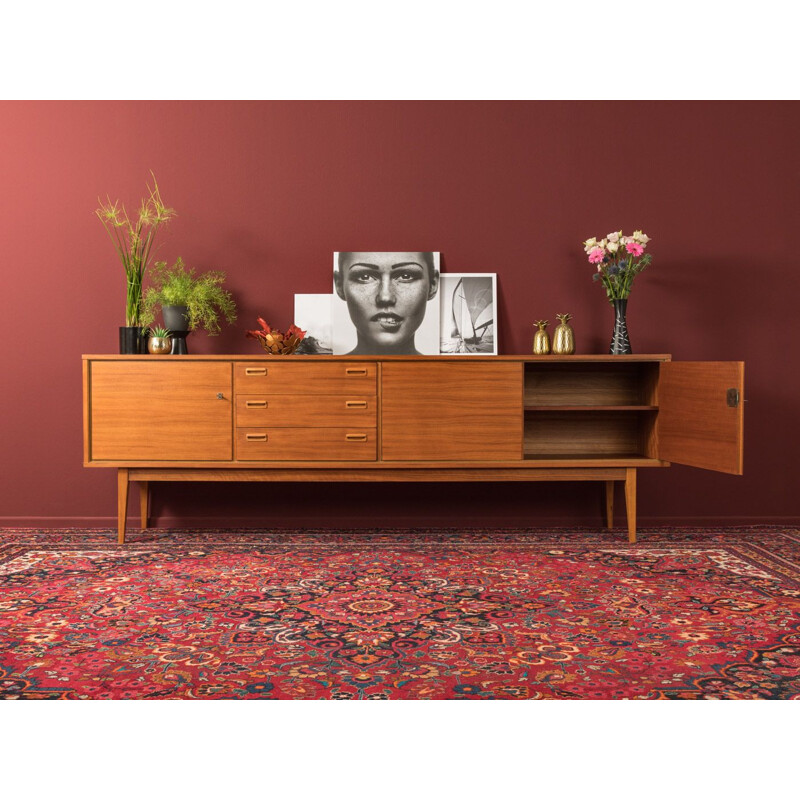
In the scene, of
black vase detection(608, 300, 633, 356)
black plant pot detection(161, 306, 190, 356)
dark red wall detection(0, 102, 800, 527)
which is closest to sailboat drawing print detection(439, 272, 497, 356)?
dark red wall detection(0, 102, 800, 527)

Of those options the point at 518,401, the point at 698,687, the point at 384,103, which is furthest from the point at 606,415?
the point at 698,687

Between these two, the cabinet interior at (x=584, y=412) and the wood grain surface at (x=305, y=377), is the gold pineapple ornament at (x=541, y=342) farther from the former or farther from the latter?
the wood grain surface at (x=305, y=377)

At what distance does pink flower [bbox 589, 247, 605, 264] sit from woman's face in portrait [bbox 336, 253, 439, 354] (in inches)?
33.3

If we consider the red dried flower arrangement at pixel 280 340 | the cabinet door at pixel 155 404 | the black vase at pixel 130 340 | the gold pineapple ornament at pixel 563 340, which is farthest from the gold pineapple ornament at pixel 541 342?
the black vase at pixel 130 340

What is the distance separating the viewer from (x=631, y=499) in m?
3.96

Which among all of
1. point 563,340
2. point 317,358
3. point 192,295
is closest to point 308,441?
point 317,358

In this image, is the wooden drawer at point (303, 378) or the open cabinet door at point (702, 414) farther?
the wooden drawer at point (303, 378)

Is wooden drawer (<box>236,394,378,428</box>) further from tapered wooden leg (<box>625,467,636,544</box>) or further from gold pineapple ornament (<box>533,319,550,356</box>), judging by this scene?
tapered wooden leg (<box>625,467,636,544</box>)

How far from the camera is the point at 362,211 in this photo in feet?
14.3

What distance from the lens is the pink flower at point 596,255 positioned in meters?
4.11

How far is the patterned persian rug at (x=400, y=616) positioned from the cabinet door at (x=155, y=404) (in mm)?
535

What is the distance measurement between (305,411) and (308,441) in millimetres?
150

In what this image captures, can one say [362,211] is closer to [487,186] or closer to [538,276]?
[487,186]

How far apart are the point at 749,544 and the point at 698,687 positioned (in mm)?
2087
